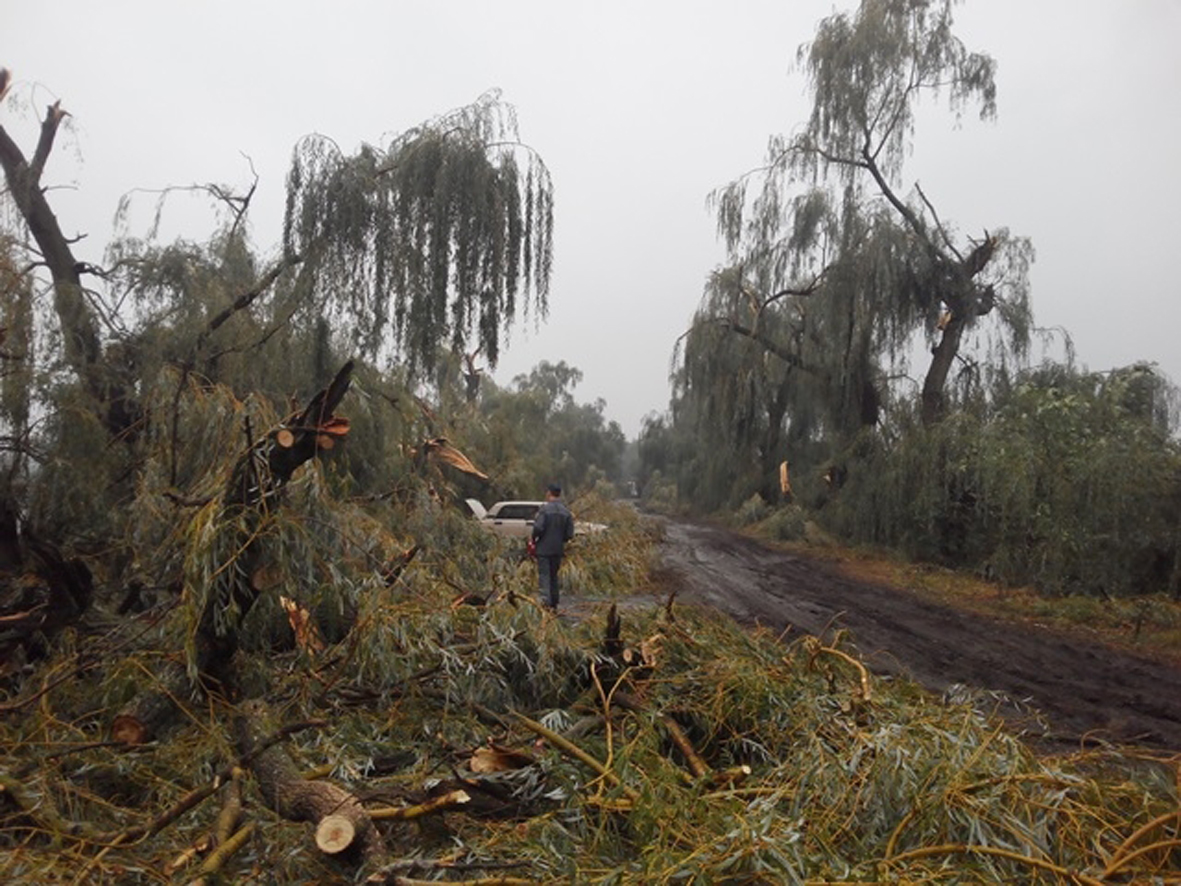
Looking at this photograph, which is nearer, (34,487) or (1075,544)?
(34,487)

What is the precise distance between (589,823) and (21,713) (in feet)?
9.63

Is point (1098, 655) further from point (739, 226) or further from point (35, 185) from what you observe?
point (739, 226)

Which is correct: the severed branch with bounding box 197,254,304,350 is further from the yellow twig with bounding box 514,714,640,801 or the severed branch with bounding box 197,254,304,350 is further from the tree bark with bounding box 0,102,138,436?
the yellow twig with bounding box 514,714,640,801

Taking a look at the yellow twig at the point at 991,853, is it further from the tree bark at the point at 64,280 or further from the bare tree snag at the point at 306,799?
the tree bark at the point at 64,280

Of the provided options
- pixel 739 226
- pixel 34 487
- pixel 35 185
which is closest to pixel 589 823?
pixel 34 487

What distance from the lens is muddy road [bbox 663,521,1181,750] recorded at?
616cm

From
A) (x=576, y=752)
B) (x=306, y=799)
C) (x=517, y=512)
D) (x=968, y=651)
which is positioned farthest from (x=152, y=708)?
(x=517, y=512)

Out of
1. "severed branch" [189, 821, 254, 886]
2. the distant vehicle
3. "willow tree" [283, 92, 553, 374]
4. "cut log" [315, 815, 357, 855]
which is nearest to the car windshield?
the distant vehicle

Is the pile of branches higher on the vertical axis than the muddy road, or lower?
higher

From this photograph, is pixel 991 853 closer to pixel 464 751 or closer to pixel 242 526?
pixel 464 751

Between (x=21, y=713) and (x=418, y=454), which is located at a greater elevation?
(x=418, y=454)

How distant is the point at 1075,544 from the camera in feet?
37.9

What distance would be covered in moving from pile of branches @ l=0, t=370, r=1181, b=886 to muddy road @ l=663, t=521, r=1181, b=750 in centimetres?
84

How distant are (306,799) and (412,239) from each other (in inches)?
306
